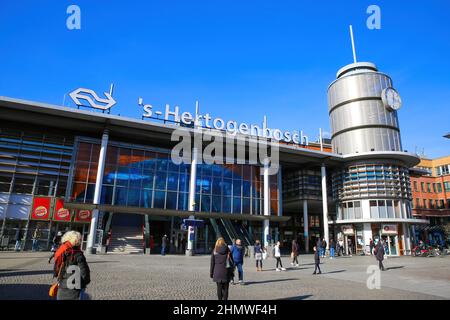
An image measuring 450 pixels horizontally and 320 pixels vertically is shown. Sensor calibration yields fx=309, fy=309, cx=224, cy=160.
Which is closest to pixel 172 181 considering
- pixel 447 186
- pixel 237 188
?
pixel 237 188

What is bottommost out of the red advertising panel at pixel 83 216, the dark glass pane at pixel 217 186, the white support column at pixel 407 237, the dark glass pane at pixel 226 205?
the white support column at pixel 407 237

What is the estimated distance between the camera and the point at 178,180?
3581 cm

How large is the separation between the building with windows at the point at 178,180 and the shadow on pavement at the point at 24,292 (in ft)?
59.4

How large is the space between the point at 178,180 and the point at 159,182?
7.30 ft

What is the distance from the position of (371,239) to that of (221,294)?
3542 cm

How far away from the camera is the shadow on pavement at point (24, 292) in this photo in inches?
358

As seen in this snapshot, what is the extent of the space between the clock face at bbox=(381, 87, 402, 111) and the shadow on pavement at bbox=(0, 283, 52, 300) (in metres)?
44.0

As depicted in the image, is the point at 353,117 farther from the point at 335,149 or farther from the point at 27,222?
the point at 27,222

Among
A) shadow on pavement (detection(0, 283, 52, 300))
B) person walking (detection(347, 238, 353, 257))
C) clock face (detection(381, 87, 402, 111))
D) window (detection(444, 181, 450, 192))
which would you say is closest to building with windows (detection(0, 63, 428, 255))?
clock face (detection(381, 87, 402, 111))

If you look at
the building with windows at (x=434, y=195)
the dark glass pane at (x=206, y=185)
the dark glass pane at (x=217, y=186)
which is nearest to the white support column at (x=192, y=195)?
the dark glass pane at (x=206, y=185)

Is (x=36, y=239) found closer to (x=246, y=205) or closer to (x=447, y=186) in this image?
(x=246, y=205)

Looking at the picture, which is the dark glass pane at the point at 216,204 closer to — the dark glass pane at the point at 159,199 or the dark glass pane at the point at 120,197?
the dark glass pane at the point at 159,199

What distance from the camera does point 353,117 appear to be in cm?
4316

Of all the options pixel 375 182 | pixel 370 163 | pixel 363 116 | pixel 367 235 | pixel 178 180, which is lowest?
pixel 367 235
